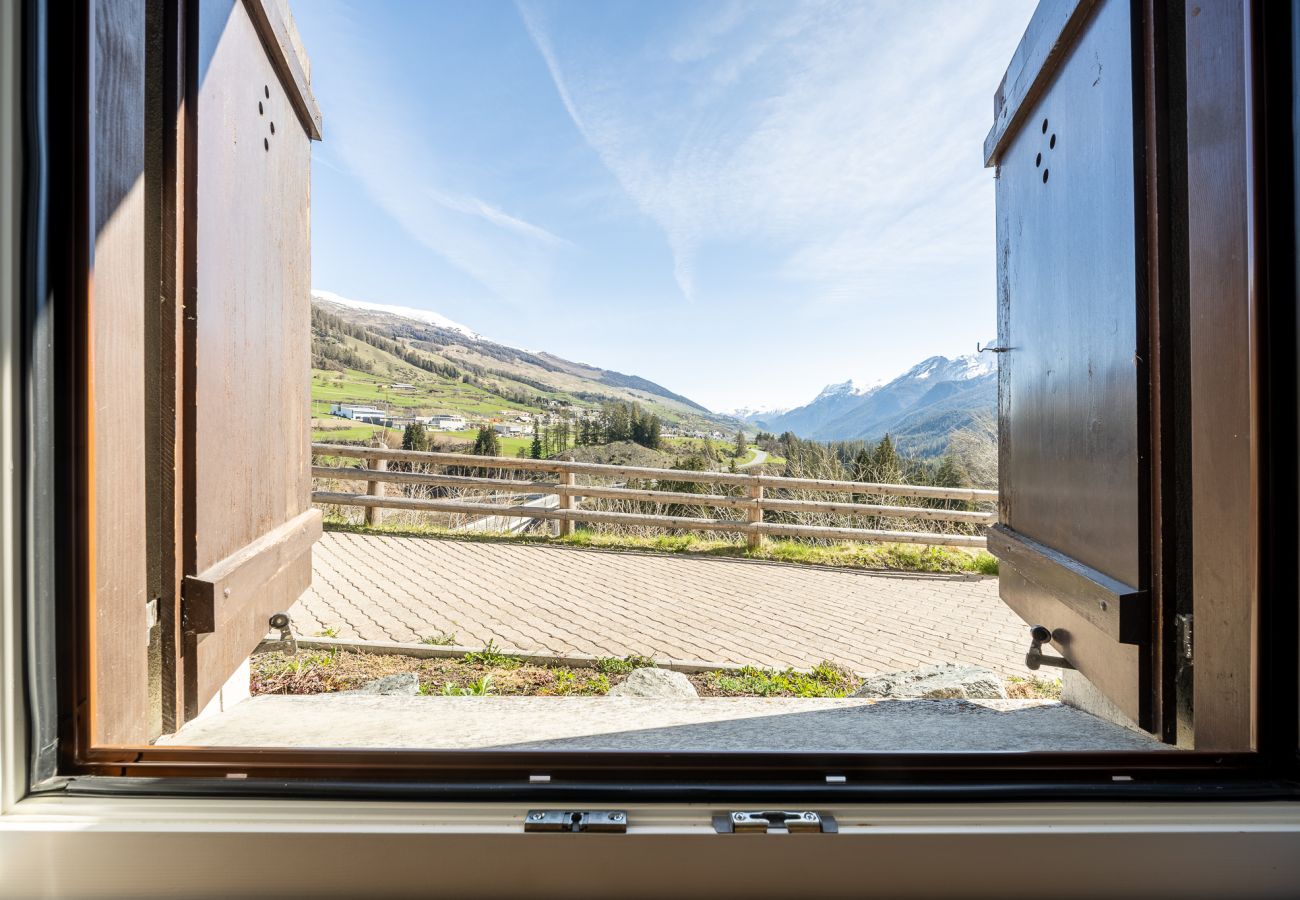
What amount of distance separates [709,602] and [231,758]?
3856 mm

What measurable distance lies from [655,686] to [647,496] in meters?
3.98

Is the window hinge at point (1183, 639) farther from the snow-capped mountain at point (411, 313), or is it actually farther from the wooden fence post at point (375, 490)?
the snow-capped mountain at point (411, 313)

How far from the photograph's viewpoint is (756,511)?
6.22 meters

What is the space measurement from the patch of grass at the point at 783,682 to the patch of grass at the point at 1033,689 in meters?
0.72

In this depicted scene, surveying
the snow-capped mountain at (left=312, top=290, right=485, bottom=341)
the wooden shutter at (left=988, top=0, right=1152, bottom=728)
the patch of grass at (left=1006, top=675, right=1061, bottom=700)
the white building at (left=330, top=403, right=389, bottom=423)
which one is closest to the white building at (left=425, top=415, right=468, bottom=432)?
the white building at (left=330, top=403, right=389, bottom=423)

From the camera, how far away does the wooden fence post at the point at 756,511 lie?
614 cm

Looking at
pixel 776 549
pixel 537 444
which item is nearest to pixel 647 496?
pixel 776 549

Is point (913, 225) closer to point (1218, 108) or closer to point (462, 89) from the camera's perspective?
point (462, 89)

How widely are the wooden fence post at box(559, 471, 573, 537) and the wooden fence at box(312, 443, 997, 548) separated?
0.04ft

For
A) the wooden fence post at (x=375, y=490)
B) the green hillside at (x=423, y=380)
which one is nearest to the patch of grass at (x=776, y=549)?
the wooden fence post at (x=375, y=490)

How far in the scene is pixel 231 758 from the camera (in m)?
0.80

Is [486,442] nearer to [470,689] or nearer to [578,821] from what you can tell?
[470,689]

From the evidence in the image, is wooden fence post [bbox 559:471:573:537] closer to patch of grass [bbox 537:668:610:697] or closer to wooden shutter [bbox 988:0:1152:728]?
patch of grass [bbox 537:668:610:697]

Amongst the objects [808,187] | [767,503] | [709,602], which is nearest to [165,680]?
[709,602]
